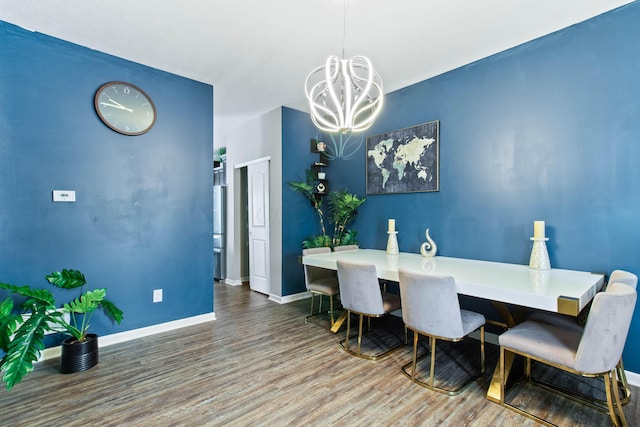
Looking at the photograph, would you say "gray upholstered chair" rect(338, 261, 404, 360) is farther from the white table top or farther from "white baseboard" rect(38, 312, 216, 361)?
"white baseboard" rect(38, 312, 216, 361)

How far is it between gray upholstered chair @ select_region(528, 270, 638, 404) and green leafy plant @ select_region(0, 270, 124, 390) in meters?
3.35

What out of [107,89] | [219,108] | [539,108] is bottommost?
[539,108]

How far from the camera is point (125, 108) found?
300 centimetres

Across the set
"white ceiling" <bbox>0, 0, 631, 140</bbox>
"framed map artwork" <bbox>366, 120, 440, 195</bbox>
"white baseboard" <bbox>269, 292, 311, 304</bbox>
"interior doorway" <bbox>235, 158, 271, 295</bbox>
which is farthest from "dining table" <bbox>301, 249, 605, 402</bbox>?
"white ceiling" <bbox>0, 0, 631, 140</bbox>

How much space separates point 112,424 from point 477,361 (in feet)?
8.60

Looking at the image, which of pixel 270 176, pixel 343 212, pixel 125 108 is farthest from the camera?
pixel 270 176

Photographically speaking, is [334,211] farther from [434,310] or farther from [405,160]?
[434,310]

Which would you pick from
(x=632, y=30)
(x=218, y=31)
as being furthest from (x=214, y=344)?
(x=632, y=30)

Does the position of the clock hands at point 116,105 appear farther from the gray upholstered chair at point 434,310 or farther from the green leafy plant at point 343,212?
the gray upholstered chair at point 434,310

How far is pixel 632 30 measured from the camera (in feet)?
7.28

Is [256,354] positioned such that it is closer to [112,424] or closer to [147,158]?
[112,424]

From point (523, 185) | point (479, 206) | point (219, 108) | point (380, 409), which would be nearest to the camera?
point (380, 409)

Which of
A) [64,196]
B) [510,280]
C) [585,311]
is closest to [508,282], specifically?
[510,280]

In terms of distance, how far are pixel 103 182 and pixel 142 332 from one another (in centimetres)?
153
